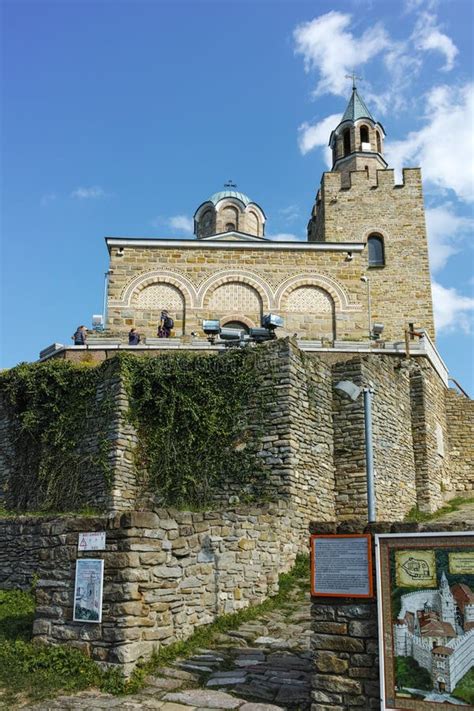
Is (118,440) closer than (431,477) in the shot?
Yes

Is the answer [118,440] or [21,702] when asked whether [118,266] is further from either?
[21,702]

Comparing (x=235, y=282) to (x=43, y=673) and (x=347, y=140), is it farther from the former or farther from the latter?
(x=43, y=673)

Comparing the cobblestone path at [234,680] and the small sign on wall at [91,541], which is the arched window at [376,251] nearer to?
the cobblestone path at [234,680]

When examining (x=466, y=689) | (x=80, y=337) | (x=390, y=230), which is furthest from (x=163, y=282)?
(x=466, y=689)

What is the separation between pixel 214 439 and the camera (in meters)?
13.9

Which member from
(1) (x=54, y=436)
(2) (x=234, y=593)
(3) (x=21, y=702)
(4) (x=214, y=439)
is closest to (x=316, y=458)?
(4) (x=214, y=439)

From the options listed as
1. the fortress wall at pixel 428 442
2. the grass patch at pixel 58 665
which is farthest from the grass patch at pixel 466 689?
the fortress wall at pixel 428 442

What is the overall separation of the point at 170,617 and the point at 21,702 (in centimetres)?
195

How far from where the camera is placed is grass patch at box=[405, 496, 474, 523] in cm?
1622

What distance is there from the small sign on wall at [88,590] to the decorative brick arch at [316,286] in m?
16.4

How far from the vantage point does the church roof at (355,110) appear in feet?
111

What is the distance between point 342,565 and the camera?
627 centimetres

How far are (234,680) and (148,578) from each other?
1.46 metres

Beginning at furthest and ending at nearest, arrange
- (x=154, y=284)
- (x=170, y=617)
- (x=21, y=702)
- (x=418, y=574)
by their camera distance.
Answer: (x=154, y=284), (x=170, y=617), (x=21, y=702), (x=418, y=574)
